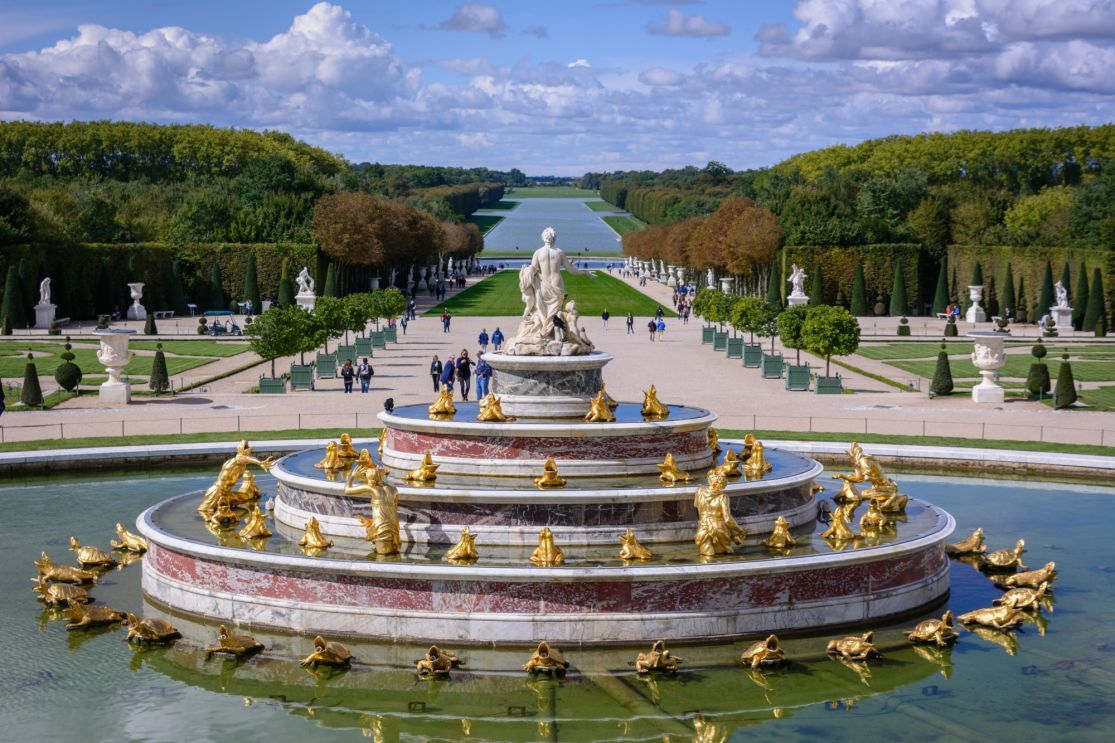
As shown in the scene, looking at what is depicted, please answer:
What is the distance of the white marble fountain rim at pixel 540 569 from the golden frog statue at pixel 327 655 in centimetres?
127

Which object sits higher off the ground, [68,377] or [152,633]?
[68,377]

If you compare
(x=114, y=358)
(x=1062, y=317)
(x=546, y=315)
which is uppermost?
(x=546, y=315)

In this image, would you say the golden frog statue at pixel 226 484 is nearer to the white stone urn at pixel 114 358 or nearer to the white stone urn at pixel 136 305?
the white stone urn at pixel 114 358

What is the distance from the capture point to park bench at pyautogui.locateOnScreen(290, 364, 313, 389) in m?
49.8

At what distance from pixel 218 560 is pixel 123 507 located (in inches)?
350

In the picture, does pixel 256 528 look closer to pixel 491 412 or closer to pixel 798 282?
pixel 491 412

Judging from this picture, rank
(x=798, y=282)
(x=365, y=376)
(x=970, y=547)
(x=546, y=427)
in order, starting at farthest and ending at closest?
(x=798, y=282)
(x=365, y=376)
(x=970, y=547)
(x=546, y=427)

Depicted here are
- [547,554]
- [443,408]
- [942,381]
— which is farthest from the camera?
[942,381]

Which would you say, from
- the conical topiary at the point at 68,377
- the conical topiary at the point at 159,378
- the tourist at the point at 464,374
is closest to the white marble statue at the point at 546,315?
the tourist at the point at 464,374

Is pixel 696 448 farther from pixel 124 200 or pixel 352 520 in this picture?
pixel 124 200

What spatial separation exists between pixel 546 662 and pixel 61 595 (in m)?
7.92

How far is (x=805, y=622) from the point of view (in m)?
20.6

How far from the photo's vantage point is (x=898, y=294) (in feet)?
298

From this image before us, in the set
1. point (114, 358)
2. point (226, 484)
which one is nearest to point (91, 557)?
point (226, 484)
